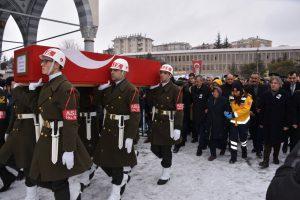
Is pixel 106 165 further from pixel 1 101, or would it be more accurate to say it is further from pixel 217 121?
pixel 217 121

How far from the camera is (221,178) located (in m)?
6.31

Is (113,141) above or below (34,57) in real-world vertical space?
below

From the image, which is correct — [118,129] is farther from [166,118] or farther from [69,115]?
[166,118]

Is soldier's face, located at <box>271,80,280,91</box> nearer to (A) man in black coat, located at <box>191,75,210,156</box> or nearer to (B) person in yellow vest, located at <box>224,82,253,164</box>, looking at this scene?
(B) person in yellow vest, located at <box>224,82,253,164</box>

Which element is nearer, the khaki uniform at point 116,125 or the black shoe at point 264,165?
the khaki uniform at point 116,125

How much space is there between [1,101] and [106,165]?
251 cm

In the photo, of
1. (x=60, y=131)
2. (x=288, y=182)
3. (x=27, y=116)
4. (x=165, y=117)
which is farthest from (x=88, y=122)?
(x=288, y=182)

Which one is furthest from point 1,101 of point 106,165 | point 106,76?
point 106,165

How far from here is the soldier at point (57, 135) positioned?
3912 mm

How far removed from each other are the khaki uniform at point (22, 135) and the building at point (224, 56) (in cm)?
8873

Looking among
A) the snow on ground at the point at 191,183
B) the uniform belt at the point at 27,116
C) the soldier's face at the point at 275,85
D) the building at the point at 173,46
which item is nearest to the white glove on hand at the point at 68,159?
the uniform belt at the point at 27,116

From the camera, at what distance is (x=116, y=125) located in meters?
5.05

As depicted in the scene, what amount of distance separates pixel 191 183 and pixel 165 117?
134 cm

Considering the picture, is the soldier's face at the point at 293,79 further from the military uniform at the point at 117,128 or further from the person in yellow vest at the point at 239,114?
the military uniform at the point at 117,128
